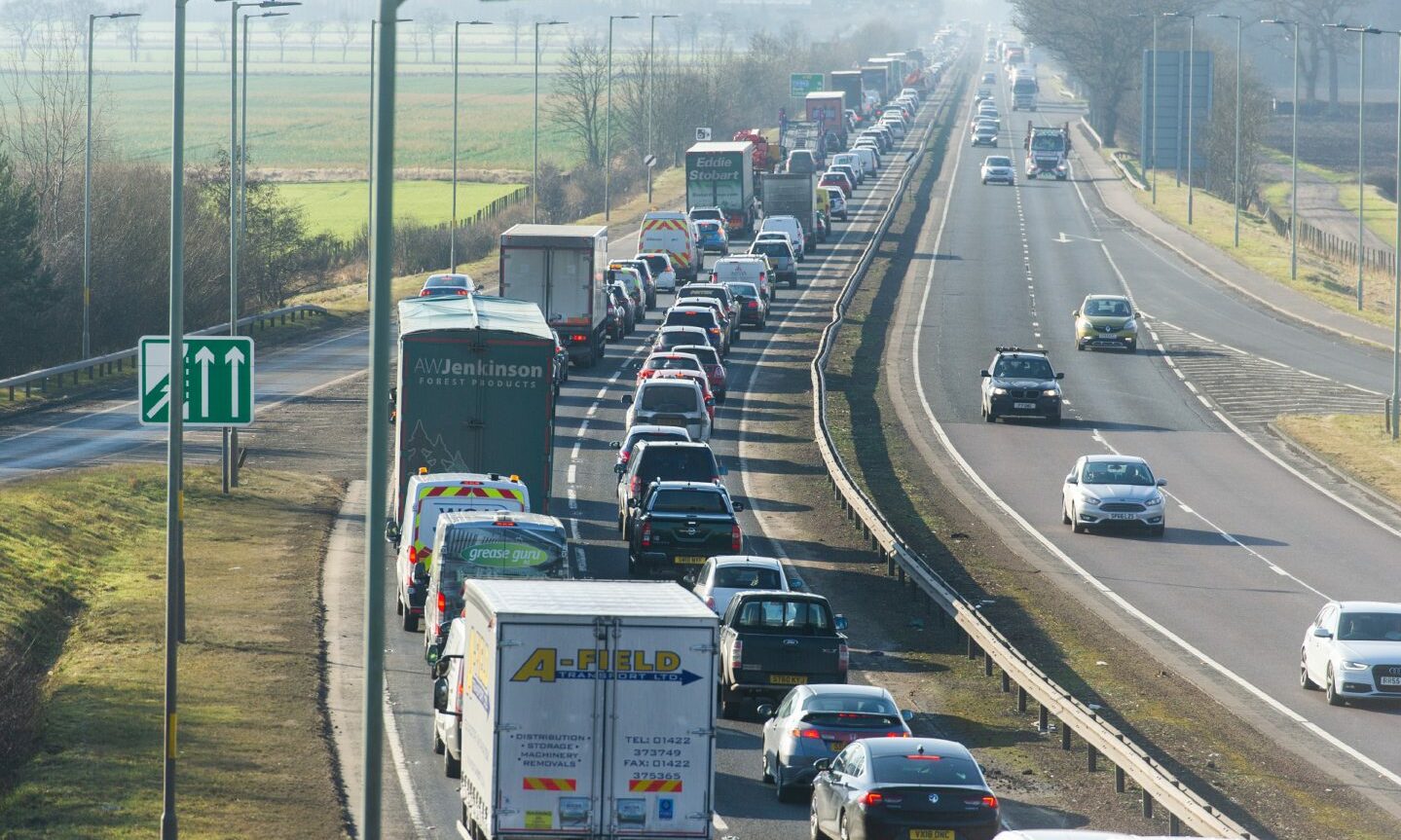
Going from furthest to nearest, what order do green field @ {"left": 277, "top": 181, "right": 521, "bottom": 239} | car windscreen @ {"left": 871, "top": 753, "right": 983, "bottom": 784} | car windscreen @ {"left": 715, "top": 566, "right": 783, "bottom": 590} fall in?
green field @ {"left": 277, "top": 181, "right": 521, "bottom": 239} → car windscreen @ {"left": 715, "top": 566, "right": 783, "bottom": 590} → car windscreen @ {"left": 871, "top": 753, "right": 983, "bottom": 784}

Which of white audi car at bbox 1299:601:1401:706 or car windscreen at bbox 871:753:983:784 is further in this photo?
white audi car at bbox 1299:601:1401:706

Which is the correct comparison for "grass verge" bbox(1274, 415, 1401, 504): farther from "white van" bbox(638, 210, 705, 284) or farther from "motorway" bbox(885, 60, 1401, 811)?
"white van" bbox(638, 210, 705, 284)

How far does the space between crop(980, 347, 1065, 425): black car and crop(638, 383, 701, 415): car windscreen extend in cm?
1062

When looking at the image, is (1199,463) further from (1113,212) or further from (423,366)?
(1113,212)

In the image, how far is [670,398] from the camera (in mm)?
41531

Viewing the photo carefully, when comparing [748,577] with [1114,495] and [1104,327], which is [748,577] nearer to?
[1114,495]

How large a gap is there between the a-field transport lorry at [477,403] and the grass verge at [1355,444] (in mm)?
19724

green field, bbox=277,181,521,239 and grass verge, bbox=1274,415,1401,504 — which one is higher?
green field, bbox=277,181,521,239

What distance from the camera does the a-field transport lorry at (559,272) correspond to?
5138cm

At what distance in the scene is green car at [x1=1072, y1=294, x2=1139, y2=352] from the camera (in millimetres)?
61781

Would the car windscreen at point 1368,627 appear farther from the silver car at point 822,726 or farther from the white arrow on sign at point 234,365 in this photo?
the white arrow on sign at point 234,365

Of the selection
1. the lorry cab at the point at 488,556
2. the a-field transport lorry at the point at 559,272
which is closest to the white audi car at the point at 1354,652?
the lorry cab at the point at 488,556

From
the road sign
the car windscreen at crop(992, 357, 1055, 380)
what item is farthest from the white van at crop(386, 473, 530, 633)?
the car windscreen at crop(992, 357, 1055, 380)

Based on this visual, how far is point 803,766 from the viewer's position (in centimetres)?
1944
